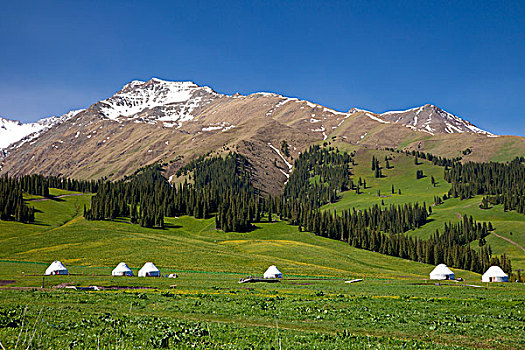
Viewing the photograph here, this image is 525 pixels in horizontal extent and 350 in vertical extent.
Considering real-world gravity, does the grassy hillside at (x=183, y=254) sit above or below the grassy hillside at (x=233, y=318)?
below

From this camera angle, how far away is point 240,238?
7239 inches

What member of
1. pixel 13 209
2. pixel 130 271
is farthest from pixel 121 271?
pixel 13 209

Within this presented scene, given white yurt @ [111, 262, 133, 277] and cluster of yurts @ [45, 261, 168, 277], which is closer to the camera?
cluster of yurts @ [45, 261, 168, 277]

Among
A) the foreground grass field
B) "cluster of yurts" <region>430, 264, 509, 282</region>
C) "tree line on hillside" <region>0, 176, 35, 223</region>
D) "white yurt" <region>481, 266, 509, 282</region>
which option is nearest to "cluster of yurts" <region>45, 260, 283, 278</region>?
the foreground grass field

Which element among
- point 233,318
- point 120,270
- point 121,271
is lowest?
point 121,271

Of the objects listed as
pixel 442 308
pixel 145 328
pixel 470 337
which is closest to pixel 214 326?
pixel 145 328

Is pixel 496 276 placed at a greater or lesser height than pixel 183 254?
greater

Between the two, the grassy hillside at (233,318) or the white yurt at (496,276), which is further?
the white yurt at (496,276)

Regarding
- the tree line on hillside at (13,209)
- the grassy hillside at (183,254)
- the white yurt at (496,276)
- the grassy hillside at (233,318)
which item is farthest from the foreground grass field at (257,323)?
the tree line on hillside at (13,209)

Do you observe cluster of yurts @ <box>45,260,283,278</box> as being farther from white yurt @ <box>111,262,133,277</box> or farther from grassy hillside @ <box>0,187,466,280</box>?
grassy hillside @ <box>0,187,466,280</box>

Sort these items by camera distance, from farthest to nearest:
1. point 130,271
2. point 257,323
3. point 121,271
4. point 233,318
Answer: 1. point 130,271
2. point 121,271
3. point 233,318
4. point 257,323

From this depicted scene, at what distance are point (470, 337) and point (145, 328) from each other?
22.0 m

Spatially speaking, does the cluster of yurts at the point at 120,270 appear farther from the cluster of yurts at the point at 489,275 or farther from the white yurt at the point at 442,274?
the cluster of yurts at the point at 489,275

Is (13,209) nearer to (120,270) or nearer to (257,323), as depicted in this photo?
(120,270)
